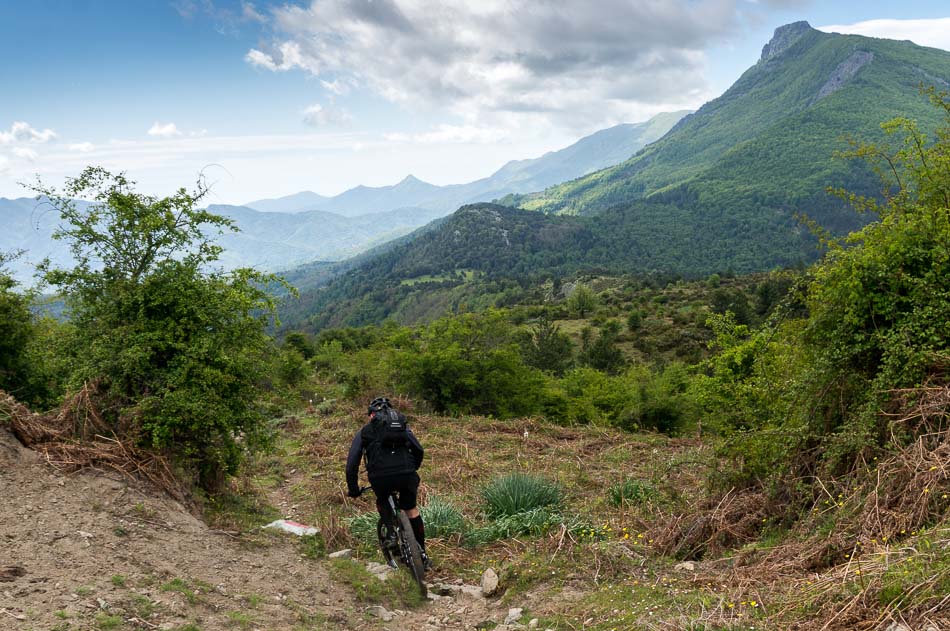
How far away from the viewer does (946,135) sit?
7625 mm

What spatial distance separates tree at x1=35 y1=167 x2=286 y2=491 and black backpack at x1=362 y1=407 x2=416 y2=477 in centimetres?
252

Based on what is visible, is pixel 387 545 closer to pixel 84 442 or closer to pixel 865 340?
pixel 84 442

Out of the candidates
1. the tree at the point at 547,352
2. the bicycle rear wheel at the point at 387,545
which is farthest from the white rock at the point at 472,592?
the tree at the point at 547,352

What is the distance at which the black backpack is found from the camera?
6.01 metres

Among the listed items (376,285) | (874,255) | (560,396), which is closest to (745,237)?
(376,285)

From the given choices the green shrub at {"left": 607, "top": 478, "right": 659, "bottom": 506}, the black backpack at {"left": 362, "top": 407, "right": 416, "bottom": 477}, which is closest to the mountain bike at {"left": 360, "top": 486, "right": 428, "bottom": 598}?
the black backpack at {"left": 362, "top": 407, "right": 416, "bottom": 477}

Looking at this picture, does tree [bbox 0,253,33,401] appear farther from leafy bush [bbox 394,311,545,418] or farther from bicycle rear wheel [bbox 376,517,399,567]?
leafy bush [bbox 394,311,545,418]

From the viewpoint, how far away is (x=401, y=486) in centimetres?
610

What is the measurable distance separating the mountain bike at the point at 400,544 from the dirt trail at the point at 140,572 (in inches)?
14.7

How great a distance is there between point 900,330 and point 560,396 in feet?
53.7

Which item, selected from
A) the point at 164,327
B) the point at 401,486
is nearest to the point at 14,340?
the point at 164,327

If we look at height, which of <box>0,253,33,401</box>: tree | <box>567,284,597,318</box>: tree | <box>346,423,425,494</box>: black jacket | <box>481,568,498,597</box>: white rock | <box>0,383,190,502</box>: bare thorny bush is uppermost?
<box>0,253,33,401</box>: tree

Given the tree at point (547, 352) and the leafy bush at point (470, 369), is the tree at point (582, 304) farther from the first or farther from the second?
the leafy bush at point (470, 369)

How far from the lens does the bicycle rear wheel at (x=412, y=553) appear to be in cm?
592
